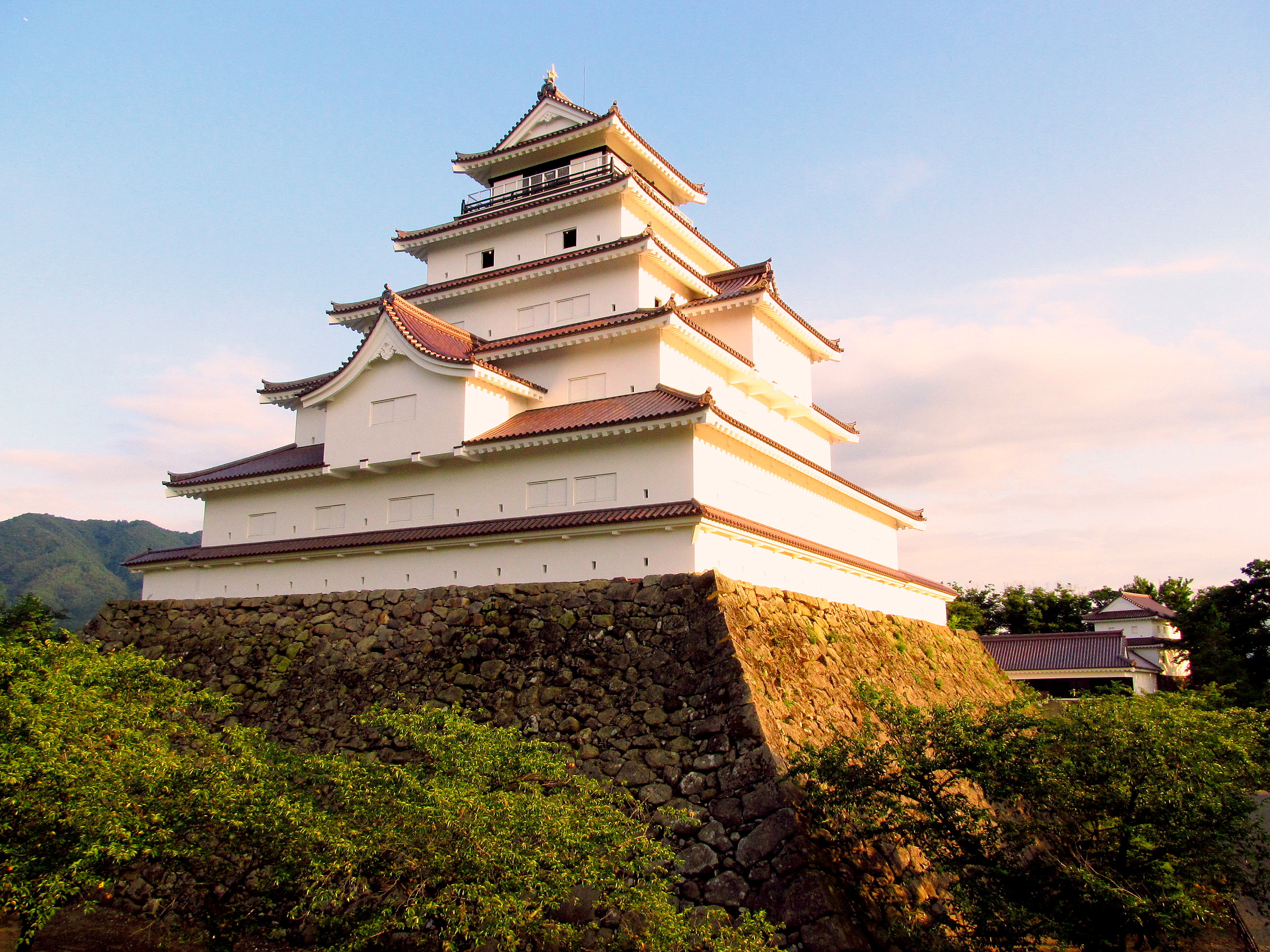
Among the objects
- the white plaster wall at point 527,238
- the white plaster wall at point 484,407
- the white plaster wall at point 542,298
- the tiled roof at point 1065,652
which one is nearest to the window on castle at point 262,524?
the white plaster wall at point 484,407

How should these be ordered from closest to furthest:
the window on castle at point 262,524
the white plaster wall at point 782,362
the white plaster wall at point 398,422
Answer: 1. the white plaster wall at point 398,422
2. the window on castle at point 262,524
3. the white plaster wall at point 782,362

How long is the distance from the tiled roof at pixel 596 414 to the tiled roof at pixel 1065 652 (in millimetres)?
29519

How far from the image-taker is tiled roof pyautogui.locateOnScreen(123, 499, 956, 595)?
17.4 metres

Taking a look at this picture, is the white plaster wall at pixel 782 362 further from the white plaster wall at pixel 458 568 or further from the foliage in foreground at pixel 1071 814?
the foliage in foreground at pixel 1071 814

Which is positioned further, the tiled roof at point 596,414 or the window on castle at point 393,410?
the window on castle at point 393,410

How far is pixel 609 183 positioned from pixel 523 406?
7.26 metres

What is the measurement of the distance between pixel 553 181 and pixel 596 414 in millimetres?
11102

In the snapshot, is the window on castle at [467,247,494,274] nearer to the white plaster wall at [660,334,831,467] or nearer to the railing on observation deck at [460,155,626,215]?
the railing on observation deck at [460,155,626,215]

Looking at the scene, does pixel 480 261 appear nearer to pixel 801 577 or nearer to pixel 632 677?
pixel 801 577

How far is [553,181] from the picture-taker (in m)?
27.5

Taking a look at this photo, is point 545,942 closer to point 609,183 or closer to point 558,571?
point 558,571

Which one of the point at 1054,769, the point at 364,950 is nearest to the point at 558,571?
the point at 364,950

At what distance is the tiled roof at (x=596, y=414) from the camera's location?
18.3 meters

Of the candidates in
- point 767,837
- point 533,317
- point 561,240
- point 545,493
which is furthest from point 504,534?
point 561,240
